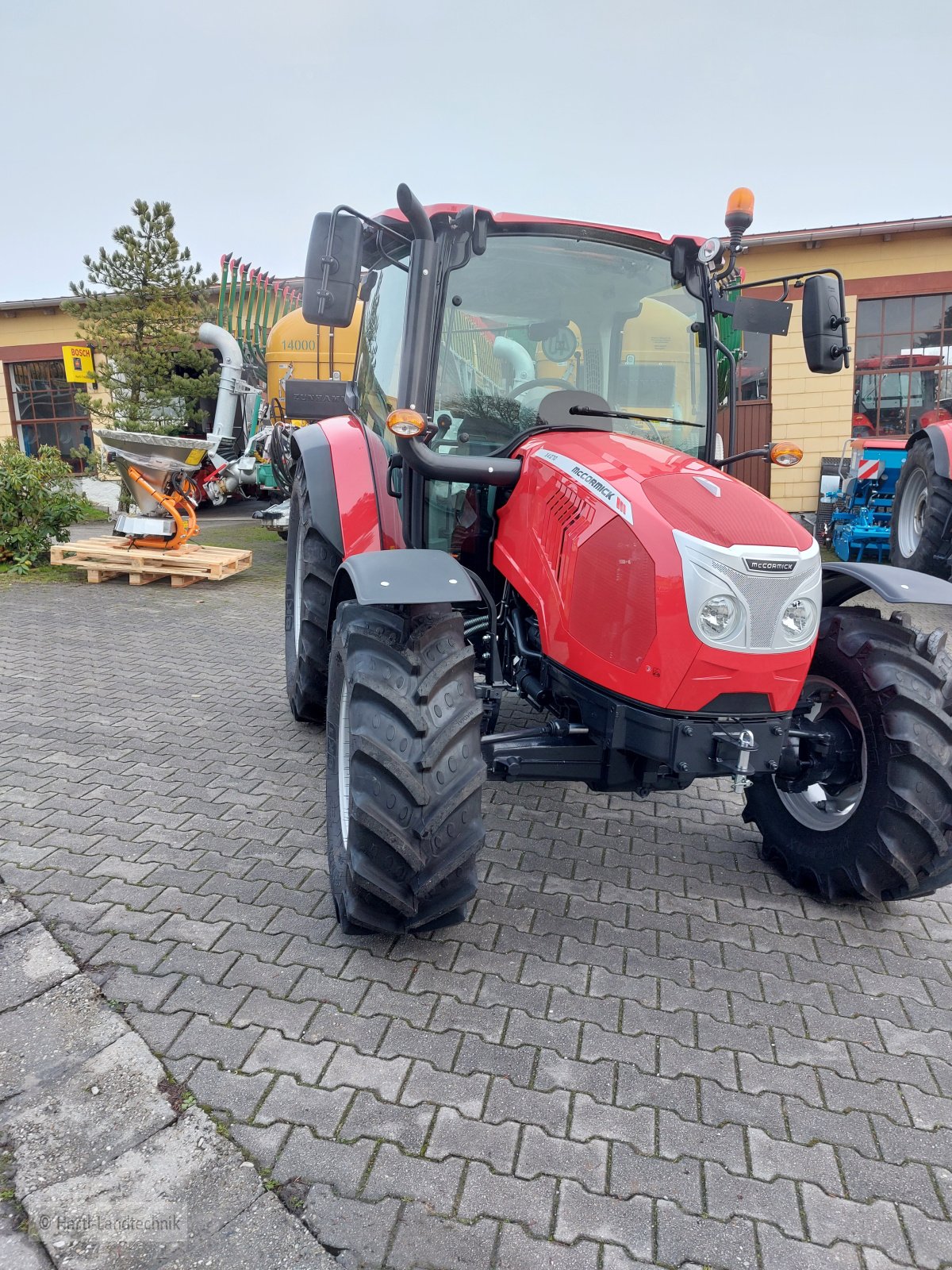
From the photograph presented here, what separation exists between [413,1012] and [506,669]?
1.24 metres

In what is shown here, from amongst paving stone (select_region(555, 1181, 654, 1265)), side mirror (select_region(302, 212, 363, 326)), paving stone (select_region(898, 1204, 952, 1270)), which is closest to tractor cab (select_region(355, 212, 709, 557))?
side mirror (select_region(302, 212, 363, 326))

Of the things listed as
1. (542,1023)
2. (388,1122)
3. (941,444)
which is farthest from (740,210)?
(941,444)

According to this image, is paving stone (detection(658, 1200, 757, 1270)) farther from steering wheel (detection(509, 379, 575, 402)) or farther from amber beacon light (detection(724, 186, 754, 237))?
amber beacon light (detection(724, 186, 754, 237))

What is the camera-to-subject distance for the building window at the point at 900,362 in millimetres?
11883

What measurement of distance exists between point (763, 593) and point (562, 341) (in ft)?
4.38

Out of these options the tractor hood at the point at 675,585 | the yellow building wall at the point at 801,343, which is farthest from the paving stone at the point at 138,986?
the yellow building wall at the point at 801,343

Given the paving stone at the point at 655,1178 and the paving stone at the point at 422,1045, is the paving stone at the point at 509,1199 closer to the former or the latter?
the paving stone at the point at 655,1178

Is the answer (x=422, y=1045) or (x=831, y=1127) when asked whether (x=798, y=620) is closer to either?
(x=831, y=1127)

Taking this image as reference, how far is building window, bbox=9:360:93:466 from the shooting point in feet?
56.1

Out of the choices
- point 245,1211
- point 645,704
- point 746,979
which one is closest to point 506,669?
point 645,704

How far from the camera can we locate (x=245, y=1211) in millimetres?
1753

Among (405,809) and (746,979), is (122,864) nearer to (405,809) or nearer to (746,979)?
(405,809)

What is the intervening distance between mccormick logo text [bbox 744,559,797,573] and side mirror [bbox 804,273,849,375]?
977mm

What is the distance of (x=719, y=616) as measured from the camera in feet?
7.64
